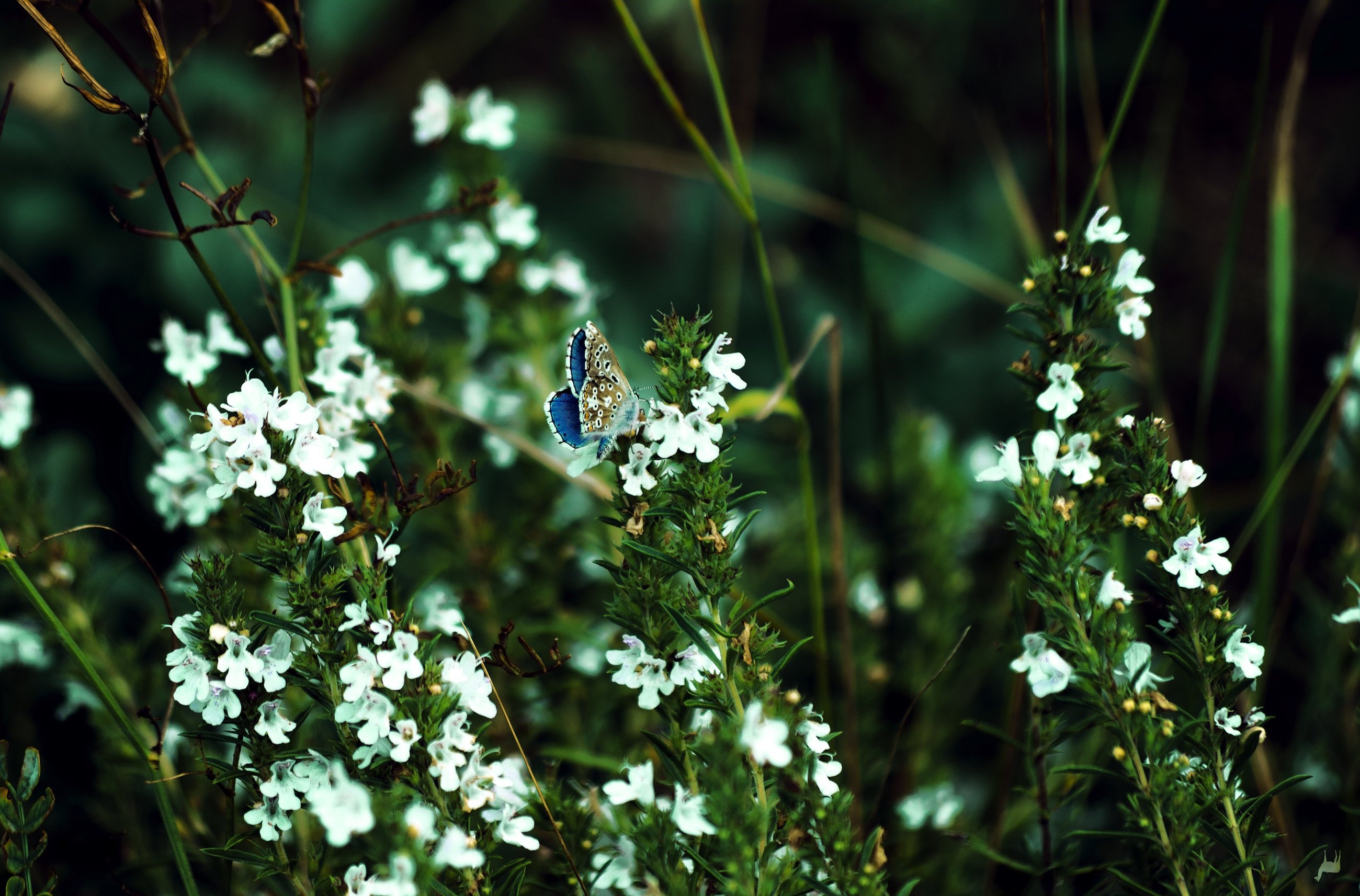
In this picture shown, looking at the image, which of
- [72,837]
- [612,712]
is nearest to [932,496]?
[612,712]

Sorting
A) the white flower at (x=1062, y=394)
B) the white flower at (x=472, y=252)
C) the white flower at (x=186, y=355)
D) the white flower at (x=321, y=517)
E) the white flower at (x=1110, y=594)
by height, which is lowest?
the white flower at (x=1110, y=594)

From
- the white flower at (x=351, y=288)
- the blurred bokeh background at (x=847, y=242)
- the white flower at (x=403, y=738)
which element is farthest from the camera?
the blurred bokeh background at (x=847, y=242)

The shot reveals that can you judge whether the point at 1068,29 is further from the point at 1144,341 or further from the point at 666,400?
the point at 666,400

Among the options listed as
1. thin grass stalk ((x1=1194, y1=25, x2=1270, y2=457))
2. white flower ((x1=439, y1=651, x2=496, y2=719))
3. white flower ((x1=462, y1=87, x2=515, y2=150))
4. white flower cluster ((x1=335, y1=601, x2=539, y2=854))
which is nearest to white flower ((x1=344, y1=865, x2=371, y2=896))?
white flower cluster ((x1=335, y1=601, x2=539, y2=854))

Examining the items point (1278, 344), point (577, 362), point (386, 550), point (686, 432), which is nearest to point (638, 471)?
point (686, 432)

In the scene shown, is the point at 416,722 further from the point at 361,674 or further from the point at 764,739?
the point at 764,739

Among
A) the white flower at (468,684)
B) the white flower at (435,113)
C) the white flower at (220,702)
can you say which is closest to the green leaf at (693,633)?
the white flower at (468,684)

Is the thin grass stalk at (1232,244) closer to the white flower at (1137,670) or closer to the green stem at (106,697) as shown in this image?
the white flower at (1137,670)
